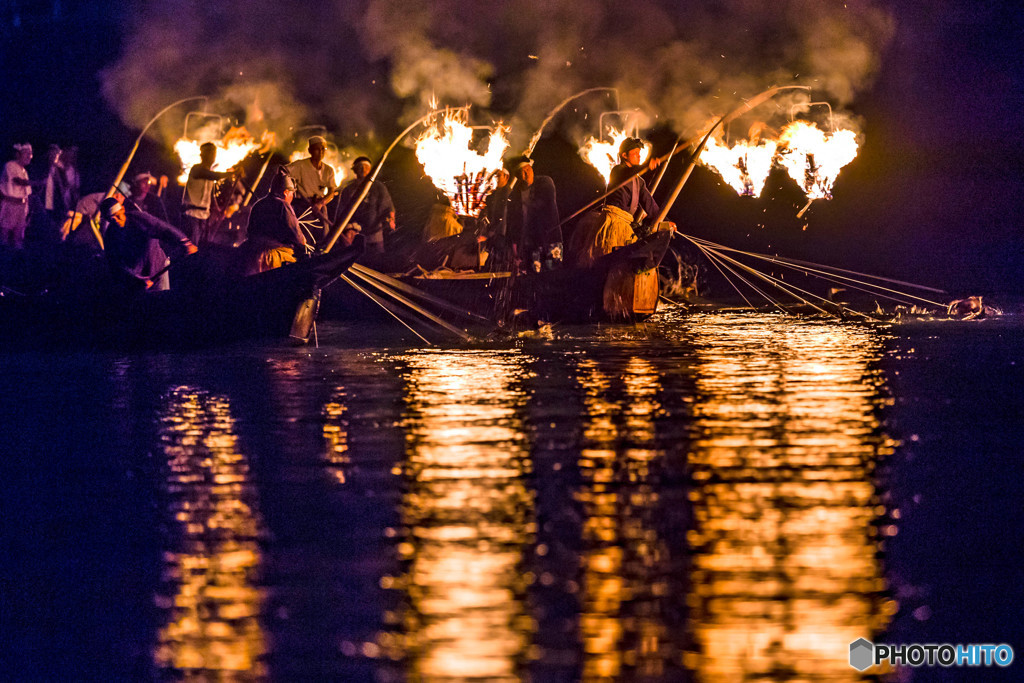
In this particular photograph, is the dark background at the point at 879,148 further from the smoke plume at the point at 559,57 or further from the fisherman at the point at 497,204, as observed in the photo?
the fisherman at the point at 497,204

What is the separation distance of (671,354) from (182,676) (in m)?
8.79

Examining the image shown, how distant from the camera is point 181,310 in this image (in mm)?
14500

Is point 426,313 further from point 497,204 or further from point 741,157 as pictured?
point 741,157

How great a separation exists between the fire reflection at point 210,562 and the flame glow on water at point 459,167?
8078 mm

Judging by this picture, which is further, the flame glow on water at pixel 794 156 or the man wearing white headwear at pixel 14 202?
the man wearing white headwear at pixel 14 202

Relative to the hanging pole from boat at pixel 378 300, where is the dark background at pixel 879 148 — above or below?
above

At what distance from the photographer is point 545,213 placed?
637 inches

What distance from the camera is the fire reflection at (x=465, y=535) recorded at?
4.41 metres

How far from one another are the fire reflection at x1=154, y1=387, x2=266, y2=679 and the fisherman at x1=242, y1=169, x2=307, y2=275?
6.54m

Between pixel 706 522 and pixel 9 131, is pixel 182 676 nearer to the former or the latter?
pixel 706 522

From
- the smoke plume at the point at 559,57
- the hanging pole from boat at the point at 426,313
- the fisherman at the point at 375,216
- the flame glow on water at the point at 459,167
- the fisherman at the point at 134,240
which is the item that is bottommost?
the hanging pole from boat at the point at 426,313

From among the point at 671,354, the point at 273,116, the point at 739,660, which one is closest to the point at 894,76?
the point at 273,116

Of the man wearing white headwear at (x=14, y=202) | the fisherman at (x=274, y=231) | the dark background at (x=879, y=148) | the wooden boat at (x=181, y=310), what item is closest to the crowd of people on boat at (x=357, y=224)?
the fisherman at (x=274, y=231)

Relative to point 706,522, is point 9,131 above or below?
above
